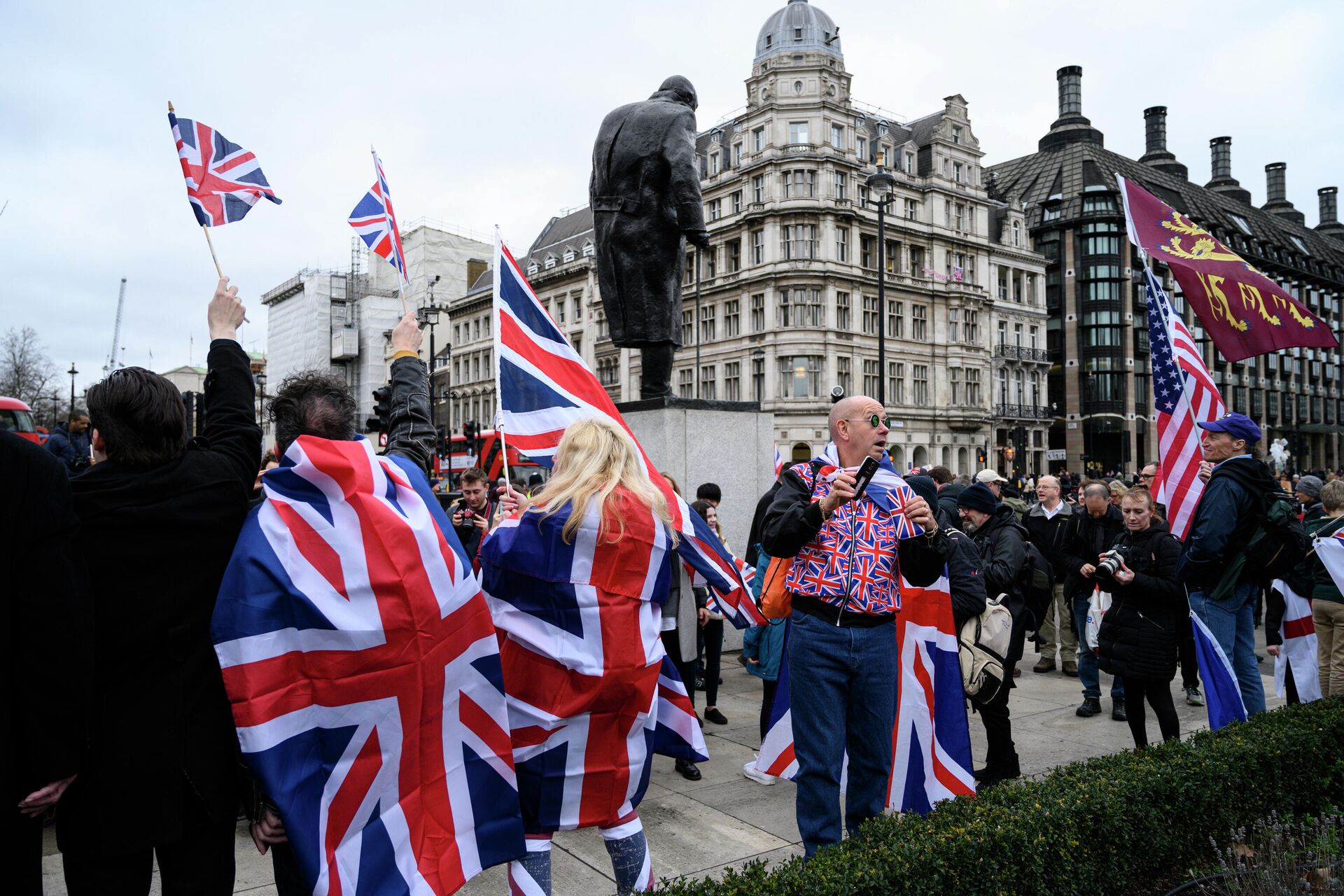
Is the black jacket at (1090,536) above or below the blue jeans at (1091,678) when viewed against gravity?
above

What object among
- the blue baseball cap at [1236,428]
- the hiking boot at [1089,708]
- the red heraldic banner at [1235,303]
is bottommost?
the hiking boot at [1089,708]

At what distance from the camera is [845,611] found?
3.88 m

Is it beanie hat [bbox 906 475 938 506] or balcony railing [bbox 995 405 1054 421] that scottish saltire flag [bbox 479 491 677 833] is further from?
balcony railing [bbox 995 405 1054 421]

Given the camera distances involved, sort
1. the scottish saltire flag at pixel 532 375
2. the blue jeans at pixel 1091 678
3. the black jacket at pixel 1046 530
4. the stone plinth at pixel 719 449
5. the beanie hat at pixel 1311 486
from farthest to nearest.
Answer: the beanie hat at pixel 1311 486 → the stone plinth at pixel 719 449 → the black jacket at pixel 1046 530 → the blue jeans at pixel 1091 678 → the scottish saltire flag at pixel 532 375

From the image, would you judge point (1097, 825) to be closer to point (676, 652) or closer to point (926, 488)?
point (926, 488)

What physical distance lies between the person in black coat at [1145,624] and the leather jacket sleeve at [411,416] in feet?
13.7

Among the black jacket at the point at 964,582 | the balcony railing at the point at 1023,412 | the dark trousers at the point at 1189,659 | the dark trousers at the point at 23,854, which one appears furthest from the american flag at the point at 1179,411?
the balcony railing at the point at 1023,412

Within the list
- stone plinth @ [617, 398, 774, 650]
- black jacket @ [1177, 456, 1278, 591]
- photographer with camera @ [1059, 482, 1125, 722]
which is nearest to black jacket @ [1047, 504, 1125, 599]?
photographer with camera @ [1059, 482, 1125, 722]

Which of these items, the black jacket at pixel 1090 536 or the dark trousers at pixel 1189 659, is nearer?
the dark trousers at pixel 1189 659

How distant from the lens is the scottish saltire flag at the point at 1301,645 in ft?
21.4

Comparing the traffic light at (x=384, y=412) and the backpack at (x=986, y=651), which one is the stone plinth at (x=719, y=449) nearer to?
the backpack at (x=986, y=651)

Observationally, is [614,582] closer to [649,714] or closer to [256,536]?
[649,714]

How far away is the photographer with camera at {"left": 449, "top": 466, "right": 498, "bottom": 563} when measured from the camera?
7.44 metres

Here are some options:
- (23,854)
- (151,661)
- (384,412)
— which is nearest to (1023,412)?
(384,412)
